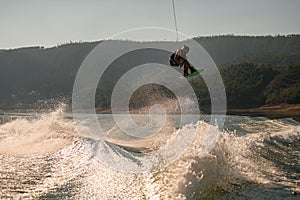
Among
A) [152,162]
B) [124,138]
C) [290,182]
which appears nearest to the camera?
[290,182]

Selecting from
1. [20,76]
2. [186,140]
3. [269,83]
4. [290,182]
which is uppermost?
[20,76]

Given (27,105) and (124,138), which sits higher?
(27,105)

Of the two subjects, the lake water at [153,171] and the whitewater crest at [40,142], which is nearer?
the lake water at [153,171]

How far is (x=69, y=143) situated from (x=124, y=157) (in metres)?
4.81

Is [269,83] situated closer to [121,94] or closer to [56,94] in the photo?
[121,94]

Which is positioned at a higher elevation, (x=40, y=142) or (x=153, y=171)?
(x=40, y=142)

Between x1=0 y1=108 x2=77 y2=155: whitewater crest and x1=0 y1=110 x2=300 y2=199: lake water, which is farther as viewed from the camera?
x1=0 y1=108 x2=77 y2=155: whitewater crest

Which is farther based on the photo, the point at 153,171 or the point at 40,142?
the point at 40,142

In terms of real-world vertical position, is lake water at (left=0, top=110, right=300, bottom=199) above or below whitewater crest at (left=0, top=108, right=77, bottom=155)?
below

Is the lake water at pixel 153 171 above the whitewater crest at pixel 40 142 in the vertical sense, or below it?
below

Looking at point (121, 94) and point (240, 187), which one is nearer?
point (240, 187)

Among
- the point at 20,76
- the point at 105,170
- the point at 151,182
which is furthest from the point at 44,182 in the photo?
the point at 20,76

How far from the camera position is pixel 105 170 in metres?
13.9

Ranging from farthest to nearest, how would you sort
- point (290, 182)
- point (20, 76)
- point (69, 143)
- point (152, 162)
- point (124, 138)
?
point (20, 76) < point (124, 138) < point (69, 143) < point (152, 162) < point (290, 182)
